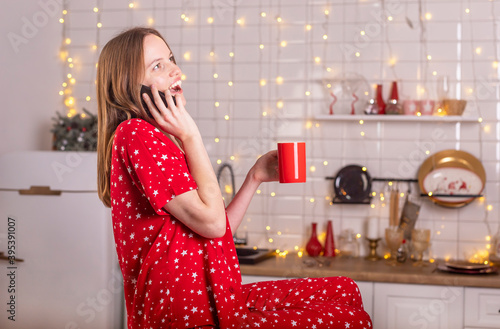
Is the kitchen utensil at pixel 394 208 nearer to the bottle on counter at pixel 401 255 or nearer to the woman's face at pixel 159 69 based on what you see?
the bottle on counter at pixel 401 255

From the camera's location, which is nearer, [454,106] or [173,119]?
[173,119]

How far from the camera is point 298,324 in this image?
1367 millimetres

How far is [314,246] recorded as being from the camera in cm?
304

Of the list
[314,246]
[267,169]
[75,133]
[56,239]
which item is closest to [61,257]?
[56,239]

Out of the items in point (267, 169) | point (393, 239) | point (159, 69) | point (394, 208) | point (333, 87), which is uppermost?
point (333, 87)

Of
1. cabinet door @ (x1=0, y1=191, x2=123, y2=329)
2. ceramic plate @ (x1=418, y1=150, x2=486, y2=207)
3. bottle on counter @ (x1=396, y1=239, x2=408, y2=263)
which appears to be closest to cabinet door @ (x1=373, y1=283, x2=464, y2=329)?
bottle on counter @ (x1=396, y1=239, x2=408, y2=263)

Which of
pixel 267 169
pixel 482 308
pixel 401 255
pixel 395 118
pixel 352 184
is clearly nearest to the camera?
pixel 267 169

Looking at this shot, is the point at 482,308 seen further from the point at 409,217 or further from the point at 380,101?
the point at 380,101

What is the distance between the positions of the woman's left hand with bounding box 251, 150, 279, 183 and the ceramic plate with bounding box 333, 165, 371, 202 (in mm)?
1501

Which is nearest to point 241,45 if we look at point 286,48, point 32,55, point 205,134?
point 286,48

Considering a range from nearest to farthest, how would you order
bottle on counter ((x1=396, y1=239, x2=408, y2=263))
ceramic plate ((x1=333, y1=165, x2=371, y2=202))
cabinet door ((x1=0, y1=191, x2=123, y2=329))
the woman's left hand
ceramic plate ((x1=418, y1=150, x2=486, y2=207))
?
the woman's left hand → cabinet door ((x1=0, y1=191, x2=123, y2=329)) → bottle on counter ((x1=396, y1=239, x2=408, y2=263)) → ceramic plate ((x1=418, y1=150, x2=486, y2=207)) → ceramic plate ((x1=333, y1=165, x2=371, y2=202))

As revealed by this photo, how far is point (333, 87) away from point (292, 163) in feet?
5.57

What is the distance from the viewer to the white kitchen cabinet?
8.50 ft

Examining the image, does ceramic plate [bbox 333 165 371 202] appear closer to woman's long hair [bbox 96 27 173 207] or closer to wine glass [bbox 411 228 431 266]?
wine glass [bbox 411 228 431 266]
